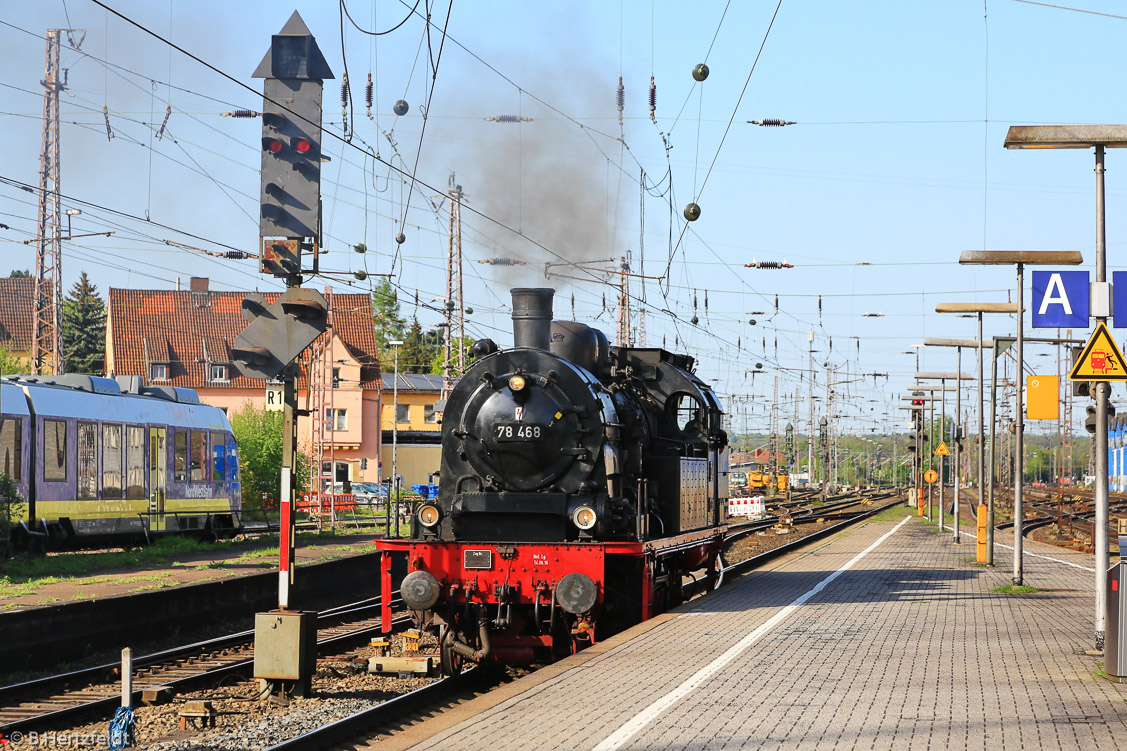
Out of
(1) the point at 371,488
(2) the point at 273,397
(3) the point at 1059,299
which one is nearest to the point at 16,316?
(1) the point at 371,488

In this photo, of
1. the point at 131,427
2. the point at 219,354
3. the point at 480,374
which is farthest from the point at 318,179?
the point at 219,354

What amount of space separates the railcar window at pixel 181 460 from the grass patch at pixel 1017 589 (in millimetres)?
17755

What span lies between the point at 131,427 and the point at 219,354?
42.1 metres

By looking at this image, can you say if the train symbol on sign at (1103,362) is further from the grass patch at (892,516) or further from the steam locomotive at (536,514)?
the grass patch at (892,516)

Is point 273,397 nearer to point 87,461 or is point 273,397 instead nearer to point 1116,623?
point 87,461

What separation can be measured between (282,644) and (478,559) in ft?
10.2

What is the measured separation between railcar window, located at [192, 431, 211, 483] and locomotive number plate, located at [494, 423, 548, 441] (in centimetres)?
1687

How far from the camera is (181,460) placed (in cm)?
2792

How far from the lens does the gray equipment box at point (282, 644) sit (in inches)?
408

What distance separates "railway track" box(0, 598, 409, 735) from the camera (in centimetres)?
1029

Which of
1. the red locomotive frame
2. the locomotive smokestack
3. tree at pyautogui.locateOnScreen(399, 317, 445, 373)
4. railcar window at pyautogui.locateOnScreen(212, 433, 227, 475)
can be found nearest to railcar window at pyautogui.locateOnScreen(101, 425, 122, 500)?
railcar window at pyautogui.locateOnScreen(212, 433, 227, 475)

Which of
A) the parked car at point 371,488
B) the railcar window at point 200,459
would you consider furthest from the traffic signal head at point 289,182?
the parked car at point 371,488

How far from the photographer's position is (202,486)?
94.8ft

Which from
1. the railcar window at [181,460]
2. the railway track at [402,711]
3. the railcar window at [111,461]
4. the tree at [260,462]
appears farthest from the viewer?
the tree at [260,462]
